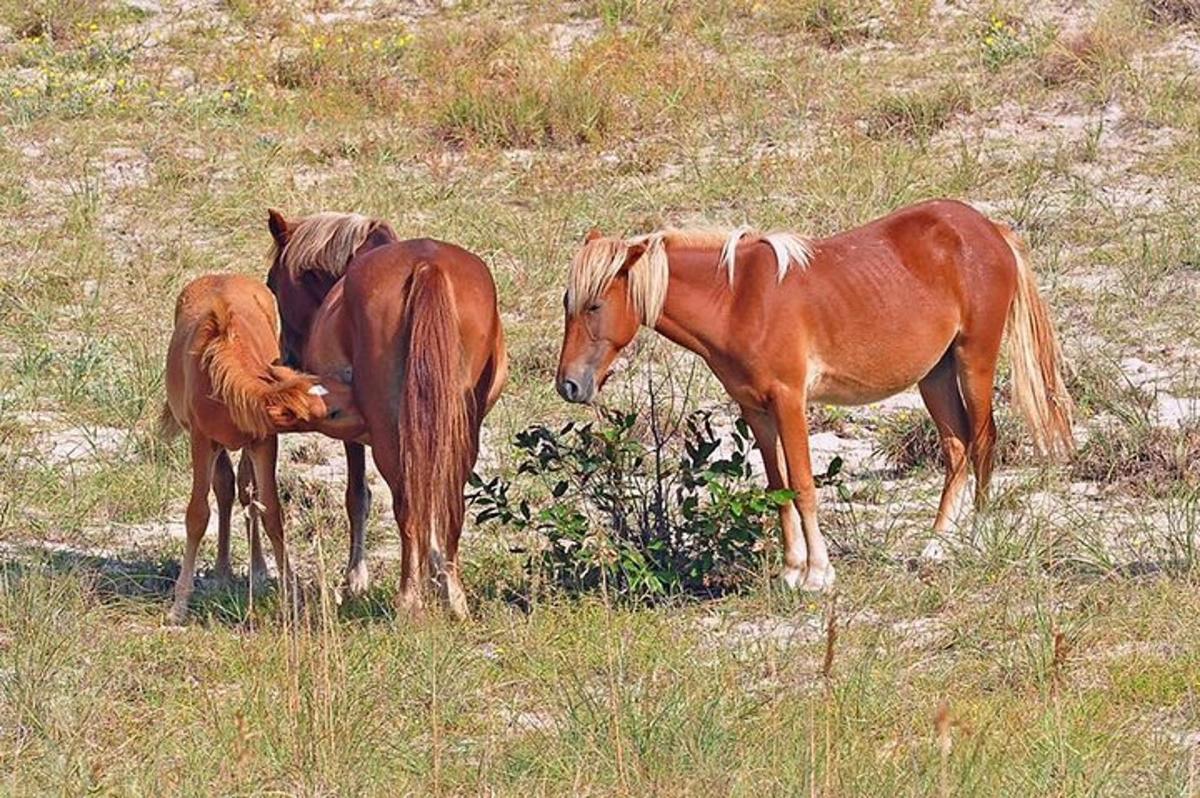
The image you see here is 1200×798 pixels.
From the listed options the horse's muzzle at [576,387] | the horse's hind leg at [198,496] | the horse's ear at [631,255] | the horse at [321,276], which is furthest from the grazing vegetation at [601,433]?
the horse's ear at [631,255]

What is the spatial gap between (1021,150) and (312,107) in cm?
481

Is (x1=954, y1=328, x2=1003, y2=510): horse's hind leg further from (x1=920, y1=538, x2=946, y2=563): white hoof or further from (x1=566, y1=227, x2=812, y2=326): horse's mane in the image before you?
(x1=566, y1=227, x2=812, y2=326): horse's mane

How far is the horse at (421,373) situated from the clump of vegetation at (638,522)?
35 cm

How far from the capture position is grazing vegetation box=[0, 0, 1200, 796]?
5477mm

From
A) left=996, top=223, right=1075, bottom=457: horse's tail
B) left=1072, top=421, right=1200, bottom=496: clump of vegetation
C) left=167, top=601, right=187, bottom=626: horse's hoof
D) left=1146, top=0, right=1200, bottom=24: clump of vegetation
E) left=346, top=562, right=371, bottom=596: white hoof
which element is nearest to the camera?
left=167, top=601, right=187, bottom=626: horse's hoof

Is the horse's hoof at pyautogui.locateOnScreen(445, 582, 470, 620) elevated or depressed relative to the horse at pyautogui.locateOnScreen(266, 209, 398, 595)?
depressed

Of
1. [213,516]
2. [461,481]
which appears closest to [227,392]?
[461,481]

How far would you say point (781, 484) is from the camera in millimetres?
7633

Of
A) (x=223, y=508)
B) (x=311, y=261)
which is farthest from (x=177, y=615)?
(x=311, y=261)

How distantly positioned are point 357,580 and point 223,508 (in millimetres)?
648

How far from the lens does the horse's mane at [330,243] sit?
26.6 feet

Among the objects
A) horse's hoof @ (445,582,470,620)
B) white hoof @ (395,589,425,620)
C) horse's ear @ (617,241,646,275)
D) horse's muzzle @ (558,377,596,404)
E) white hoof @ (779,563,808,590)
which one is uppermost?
horse's ear @ (617,241,646,275)

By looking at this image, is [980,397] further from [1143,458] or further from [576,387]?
[576,387]

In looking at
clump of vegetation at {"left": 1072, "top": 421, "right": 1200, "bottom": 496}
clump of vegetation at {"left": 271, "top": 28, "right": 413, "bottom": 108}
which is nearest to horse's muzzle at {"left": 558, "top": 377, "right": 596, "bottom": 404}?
clump of vegetation at {"left": 1072, "top": 421, "right": 1200, "bottom": 496}
